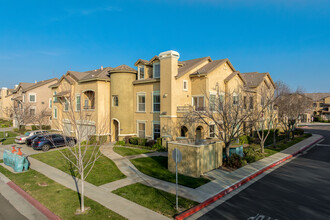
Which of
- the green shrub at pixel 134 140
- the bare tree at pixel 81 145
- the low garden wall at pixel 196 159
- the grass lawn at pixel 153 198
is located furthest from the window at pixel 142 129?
the grass lawn at pixel 153 198

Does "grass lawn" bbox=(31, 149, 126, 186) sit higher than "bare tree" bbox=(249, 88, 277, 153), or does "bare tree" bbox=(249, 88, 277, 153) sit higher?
"bare tree" bbox=(249, 88, 277, 153)

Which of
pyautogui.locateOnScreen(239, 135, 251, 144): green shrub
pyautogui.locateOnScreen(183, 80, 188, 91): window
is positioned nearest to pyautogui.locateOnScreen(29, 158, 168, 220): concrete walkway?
pyautogui.locateOnScreen(183, 80, 188, 91): window

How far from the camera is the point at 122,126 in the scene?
79.2 feet

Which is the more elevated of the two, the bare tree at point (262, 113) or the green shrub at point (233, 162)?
the bare tree at point (262, 113)

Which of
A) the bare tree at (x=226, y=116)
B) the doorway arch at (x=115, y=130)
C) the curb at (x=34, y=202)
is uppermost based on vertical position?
the bare tree at (x=226, y=116)

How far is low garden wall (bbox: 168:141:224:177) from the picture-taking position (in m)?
12.2

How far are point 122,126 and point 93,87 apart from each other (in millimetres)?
6147

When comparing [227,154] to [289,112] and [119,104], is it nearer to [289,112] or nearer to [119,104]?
[119,104]

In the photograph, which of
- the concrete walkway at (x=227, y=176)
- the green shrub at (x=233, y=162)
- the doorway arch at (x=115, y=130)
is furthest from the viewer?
the doorway arch at (x=115, y=130)

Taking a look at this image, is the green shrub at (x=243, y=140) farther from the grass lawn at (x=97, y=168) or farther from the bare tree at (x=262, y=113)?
the grass lawn at (x=97, y=168)

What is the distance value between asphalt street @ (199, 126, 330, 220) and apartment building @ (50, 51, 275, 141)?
869 cm

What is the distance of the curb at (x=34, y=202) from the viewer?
820cm

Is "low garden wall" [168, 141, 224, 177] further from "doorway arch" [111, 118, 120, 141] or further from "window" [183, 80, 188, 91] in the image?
"doorway arch" [111, 118, 120, 141]

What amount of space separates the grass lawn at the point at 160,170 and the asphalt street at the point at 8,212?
22.3 feet
